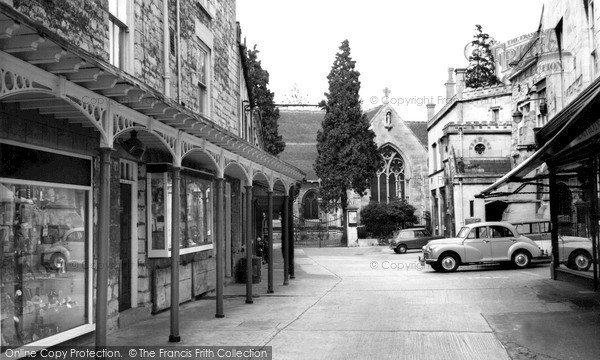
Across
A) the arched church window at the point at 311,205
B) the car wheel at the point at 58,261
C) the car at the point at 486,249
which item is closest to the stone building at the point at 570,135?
the car at the point at 486,249

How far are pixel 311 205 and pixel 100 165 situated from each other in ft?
151

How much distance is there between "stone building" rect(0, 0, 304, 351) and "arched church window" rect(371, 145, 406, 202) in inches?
1543

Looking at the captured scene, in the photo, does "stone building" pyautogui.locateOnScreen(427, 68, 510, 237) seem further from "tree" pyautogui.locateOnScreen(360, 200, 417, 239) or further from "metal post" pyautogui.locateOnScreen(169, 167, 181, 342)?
"metal post" pyautogui.locateOnScreen(169, 167, 181, 342)

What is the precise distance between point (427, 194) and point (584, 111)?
43834mm

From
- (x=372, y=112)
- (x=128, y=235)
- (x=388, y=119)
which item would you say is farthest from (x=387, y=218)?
(x=128, y=235)

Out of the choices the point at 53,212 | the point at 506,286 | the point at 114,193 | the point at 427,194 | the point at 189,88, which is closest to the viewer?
the point at 53,212

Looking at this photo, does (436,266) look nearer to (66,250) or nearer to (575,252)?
(575,252)

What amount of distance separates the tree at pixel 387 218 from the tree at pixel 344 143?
1.84 meters

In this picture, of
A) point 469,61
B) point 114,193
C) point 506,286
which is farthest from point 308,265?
point 469,61

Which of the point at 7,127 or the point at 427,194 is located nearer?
the point at 7,127

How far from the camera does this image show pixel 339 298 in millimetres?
13297

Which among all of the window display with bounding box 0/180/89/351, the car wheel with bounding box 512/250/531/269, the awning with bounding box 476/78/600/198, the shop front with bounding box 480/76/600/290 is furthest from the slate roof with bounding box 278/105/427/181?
the window display with bounding box 0/180/89/351

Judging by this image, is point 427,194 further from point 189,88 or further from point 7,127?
point 7,127

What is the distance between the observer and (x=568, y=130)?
10.2 m
